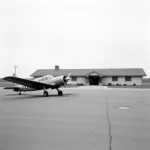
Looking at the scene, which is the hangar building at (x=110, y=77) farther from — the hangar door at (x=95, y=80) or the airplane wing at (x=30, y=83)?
the airplane wing at (x=30, y=83)

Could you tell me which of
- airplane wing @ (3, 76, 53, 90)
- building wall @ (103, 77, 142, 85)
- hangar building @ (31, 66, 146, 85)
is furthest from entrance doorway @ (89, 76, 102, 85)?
airplane wing @ (3, 76, 53, 90)

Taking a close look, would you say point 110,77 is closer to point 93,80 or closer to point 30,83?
point 93,80

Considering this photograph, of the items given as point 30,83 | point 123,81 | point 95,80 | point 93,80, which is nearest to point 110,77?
point 123,81

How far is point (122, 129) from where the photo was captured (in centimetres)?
443

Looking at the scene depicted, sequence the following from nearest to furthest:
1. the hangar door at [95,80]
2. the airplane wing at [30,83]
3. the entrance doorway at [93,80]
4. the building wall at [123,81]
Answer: the airplane wing at [30,83], the building wall at [123,81], the hangar door at [95,80], the entrance doorway at [93,80]

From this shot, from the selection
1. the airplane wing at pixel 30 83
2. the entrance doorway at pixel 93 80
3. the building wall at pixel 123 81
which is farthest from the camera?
the entrance doorway at pixel 93 80

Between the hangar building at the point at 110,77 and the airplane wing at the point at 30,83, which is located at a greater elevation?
the hangar building at the point at 110,77

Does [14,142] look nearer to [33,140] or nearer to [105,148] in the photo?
[33,140]

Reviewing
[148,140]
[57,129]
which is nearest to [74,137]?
[57,129]

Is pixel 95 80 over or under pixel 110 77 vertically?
under

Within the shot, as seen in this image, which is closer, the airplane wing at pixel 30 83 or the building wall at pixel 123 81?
the airplane wing at pixel 30 83

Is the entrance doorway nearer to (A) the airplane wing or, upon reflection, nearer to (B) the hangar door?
(B) the hangar door

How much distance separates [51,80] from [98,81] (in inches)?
1089

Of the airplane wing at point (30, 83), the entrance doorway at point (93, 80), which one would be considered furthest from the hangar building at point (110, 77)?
the airplane wing at point (30, 83)
